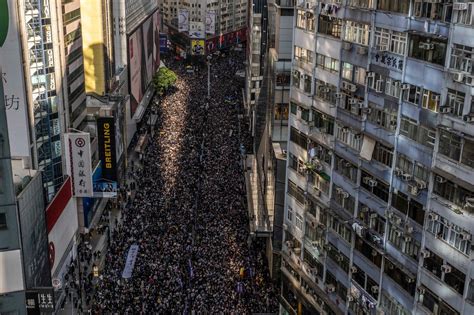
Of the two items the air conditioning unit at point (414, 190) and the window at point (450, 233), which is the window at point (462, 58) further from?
the window at point (450, 233)

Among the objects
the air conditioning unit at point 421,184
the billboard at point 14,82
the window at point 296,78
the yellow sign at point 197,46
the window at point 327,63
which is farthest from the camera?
the yellow sign at point 197,46

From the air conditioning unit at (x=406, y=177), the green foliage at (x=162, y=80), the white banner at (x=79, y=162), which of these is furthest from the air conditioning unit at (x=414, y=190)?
the green foliage at (x=162, y=80)

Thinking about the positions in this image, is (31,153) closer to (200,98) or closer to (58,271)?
(58,271)

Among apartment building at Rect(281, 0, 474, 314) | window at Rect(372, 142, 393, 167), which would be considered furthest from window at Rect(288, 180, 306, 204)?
window at Rect(372, 142, 393, 167)

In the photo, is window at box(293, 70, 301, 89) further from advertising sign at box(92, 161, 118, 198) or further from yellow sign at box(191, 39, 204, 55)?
yellow sign at box(191, 39, 204, 55)

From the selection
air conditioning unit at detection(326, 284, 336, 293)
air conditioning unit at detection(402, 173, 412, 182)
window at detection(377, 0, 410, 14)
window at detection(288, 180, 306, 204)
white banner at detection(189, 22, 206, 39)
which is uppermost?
window at detection(377, 0, 410, 14)

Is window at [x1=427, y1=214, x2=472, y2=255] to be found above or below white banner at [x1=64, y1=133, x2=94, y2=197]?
above

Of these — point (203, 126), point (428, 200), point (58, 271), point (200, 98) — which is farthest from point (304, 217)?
point (200, 98)
